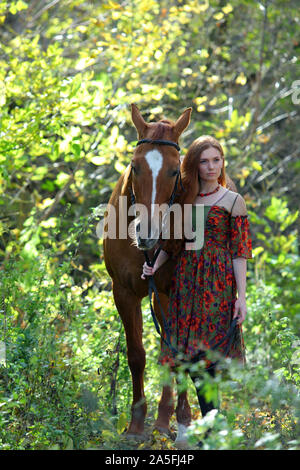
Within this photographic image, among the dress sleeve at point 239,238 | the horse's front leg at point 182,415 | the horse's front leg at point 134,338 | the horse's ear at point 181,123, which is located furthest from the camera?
the horse's front leg at point 134,338

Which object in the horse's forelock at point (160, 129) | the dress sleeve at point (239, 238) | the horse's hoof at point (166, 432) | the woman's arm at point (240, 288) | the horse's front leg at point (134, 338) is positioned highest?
the horse's forelock at point (160, 129)

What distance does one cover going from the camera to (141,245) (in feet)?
11.3

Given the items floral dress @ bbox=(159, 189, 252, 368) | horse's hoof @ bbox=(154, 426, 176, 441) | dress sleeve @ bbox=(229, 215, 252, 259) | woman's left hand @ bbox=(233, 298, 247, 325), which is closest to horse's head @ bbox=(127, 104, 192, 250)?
floral dress @ bbox=(159, 189, 252, 368)

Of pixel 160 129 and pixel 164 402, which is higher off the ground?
pixel 160 129

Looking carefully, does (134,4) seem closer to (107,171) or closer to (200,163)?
(107,171)

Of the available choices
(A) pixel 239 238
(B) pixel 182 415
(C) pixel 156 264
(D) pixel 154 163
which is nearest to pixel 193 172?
(D) pixel 154 163

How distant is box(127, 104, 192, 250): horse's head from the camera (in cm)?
345

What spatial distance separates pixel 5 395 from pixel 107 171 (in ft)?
15.8

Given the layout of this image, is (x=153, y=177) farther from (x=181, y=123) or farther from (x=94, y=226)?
(x=94, y=226)

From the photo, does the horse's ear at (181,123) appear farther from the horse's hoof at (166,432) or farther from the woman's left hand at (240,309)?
the horse's hoof at (166,432)

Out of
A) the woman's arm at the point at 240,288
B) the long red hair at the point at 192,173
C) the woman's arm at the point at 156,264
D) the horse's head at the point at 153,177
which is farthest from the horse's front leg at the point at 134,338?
A: the woman's arm at the point at 240,288

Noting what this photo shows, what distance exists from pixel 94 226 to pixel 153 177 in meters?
1.94

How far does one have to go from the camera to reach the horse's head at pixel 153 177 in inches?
136

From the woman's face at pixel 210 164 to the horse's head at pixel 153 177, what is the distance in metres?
0.15
